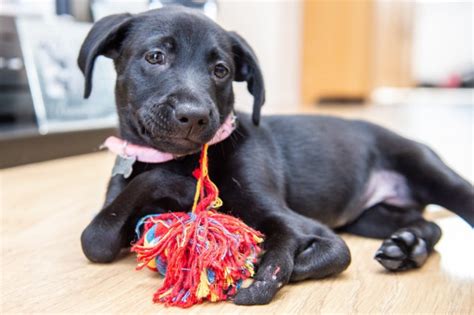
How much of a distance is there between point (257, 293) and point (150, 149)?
24.1 inches

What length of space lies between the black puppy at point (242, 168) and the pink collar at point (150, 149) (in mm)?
21

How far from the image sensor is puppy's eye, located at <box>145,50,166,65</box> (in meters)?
1.80

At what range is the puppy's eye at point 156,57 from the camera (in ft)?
5.90

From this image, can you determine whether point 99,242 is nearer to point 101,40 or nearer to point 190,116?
point 190,116

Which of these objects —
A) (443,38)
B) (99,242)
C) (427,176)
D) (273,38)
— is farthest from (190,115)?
(443,38)

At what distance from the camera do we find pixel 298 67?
932cm

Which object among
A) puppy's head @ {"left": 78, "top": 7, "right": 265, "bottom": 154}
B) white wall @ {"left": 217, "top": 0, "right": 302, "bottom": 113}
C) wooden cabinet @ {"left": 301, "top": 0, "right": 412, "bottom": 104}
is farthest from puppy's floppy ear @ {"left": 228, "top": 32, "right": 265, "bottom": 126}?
wooden cabinet @ {"left": 301, "top": 0, "right": 412, "bottom": 104}

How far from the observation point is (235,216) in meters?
1.79

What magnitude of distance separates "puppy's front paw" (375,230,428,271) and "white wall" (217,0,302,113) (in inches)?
152

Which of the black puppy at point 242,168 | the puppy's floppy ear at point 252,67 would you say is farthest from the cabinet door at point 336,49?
the puppy's floppy ear at point 252,67

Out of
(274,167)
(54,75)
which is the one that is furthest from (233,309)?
(54,75)

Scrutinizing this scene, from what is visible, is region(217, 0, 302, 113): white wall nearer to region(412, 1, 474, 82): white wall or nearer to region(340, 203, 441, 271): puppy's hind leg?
region(340, 203, 441, 271): puppy's hind leg

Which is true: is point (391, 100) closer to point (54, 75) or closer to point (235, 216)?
point (54, 75)

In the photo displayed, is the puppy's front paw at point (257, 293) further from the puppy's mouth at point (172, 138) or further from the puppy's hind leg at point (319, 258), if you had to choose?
the puppy's mouth at point (172, 138)
